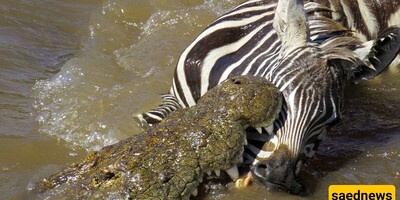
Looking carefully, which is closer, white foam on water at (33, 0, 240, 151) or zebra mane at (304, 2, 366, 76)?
zebra mane at (304, 2, 366, 76)

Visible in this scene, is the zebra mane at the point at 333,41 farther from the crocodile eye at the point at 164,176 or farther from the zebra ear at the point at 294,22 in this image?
the crocodile eye at the point at 164,176

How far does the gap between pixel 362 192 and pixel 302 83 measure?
764 mm

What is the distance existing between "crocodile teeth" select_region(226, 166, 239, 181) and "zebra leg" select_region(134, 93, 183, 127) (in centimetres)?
135

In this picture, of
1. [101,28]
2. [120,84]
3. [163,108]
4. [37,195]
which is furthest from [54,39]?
[37,195]

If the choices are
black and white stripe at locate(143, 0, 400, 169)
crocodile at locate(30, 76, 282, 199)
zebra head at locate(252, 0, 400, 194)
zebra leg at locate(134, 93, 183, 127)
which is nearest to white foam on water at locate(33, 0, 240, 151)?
zebra leg at locate(134, 93, 183, 127)

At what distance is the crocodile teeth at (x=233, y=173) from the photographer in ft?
12.4

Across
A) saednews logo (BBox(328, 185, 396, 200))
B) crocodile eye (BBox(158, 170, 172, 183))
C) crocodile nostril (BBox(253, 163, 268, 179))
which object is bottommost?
saednews logo (BBox(328, 185, 396, 200))

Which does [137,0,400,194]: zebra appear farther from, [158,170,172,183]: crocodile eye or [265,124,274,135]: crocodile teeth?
[158,170,172,183]: crocodile eye

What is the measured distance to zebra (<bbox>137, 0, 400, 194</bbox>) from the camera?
3.88m

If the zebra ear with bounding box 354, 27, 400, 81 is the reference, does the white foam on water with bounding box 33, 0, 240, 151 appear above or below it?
above

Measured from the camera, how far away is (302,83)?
397 centimetres

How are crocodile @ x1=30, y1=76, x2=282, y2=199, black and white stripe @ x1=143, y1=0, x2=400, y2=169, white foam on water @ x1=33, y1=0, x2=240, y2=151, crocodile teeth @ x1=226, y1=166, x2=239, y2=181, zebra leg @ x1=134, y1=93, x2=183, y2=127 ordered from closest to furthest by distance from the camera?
crocodile @ x1=30, y1=76, x2=282, y2=199
crocodile teeth @ x1=226, y1=166, x2=239, y2=181
black and white stripe @ x1=143, y1=0, x2=400, y2=169
zebra leg @ x1=134, y1=93, x2=183, y2=127
white foam on water @ x1=33, y1=0, x2=240, y2=151

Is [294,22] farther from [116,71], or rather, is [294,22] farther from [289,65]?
[116,71]

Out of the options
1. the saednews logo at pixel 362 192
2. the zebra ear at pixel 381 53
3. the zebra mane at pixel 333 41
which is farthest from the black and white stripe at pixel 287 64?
the saednews logo at pixel 362 192
